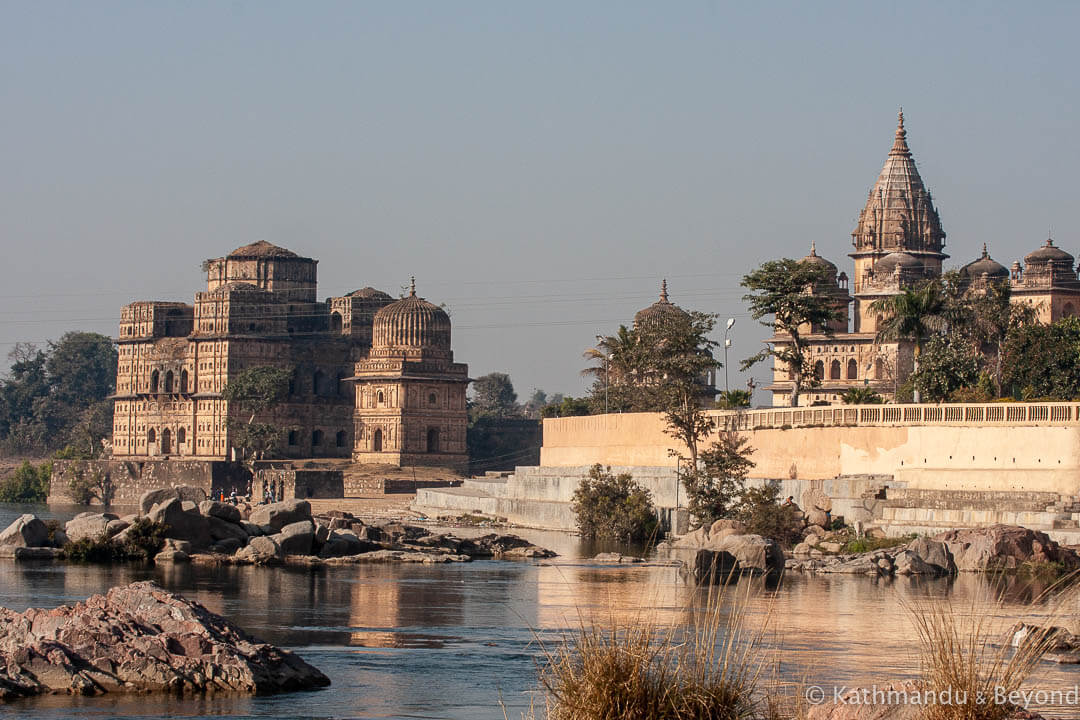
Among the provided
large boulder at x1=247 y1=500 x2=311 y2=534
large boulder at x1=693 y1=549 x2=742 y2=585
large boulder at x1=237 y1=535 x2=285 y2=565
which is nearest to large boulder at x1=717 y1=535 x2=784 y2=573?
large boulder at x1=693 y1=549 x2=742 y2=585

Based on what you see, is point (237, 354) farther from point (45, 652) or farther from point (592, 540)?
point (45, 652)

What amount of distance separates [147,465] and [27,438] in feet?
119

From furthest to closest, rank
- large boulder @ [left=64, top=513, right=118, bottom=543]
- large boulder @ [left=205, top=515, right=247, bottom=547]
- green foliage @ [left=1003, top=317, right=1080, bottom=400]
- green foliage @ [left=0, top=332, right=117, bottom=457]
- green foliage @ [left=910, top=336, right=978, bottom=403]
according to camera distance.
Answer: green foliage @ [left=0, top=332, right=117, bottom=457] < green foliage @ [left=1003, top=317, right=1080, bottom=400] < green foliage @ [left=910, top=336, right=978, bottom=403] < large boulder @ [left=205, top=515, right=247, bottom=547] < large boulder @ [left=64, top=513, right=118, bottom=543]

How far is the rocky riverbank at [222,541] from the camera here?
4012 cm

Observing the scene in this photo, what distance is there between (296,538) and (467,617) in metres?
12.7

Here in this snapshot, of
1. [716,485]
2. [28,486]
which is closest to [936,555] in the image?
[716,485]

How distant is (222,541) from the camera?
4109 cm

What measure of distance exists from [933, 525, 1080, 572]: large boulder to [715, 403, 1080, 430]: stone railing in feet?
19.6

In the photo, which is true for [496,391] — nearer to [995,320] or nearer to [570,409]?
[570,409]

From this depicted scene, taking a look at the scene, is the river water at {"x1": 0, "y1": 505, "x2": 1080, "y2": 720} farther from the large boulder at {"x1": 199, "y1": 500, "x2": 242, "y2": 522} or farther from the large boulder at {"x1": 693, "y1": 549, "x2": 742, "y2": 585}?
the large boulder at {"x1": 199, "y1": 500, "x2": 242, "y2": 522}

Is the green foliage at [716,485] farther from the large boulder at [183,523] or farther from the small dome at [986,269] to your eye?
the small dome at [986,269]

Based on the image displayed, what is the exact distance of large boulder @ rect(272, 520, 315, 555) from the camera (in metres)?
40.6

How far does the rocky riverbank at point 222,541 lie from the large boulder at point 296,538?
0.02 meters

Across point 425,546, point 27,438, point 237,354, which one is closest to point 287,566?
point 425,546
